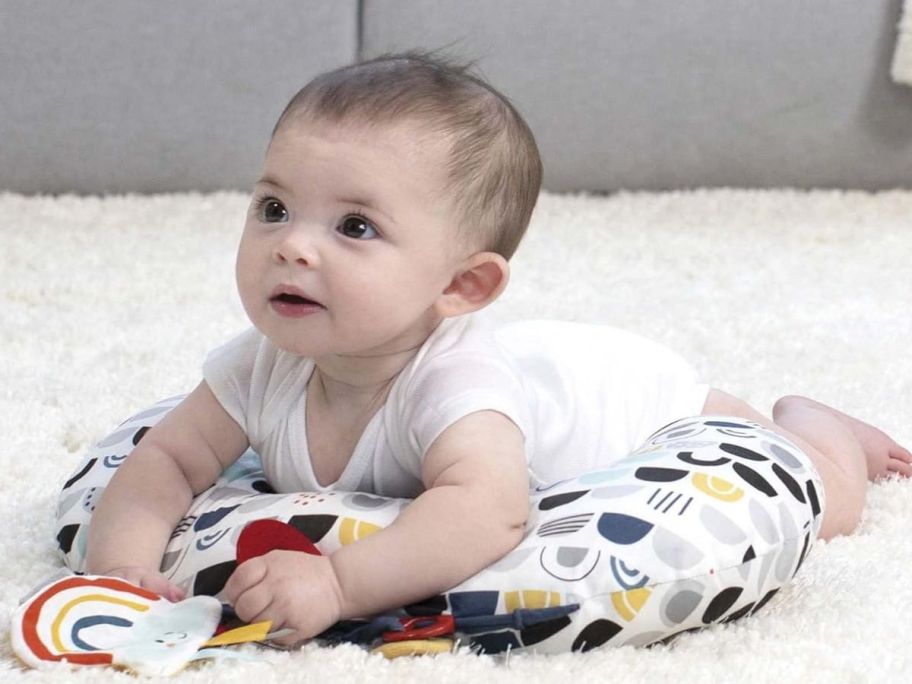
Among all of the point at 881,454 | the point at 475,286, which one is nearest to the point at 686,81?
the point at 881,454

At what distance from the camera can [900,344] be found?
1.77m

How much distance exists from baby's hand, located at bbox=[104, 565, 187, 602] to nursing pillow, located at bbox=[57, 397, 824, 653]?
16 mm

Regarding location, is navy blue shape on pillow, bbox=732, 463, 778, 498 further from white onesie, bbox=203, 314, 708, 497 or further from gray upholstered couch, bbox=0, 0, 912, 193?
gray upholstered couch, bbox=0, 0, 912, 193

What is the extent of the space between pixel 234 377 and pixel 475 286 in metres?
0.21

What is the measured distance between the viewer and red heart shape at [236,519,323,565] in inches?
37.2

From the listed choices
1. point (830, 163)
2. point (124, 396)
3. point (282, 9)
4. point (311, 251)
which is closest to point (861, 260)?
point (830, 163)

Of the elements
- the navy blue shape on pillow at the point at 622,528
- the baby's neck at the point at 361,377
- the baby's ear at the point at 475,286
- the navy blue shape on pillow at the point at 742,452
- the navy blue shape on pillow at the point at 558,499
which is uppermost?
the baby's ear at the point at 475,286

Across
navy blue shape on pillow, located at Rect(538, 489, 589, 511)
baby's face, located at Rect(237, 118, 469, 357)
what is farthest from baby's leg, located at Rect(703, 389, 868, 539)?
baby's face, located at Rect(237, 118, 469, 357)

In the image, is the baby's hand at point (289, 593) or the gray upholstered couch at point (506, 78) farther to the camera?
the gray upholstered couch at point (506, 78)

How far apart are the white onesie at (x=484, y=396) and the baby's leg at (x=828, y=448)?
0.14ft

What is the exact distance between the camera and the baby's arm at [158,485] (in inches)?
39.2

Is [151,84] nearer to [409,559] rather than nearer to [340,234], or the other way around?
[340,234]

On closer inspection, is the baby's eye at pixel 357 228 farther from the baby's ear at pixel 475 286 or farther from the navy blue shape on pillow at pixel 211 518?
the navy blue shape on pillow at pixel 211 518

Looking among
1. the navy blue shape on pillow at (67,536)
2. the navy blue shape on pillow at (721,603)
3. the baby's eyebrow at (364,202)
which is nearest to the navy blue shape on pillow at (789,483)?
the navy blue shape on pillow at (721,603)
